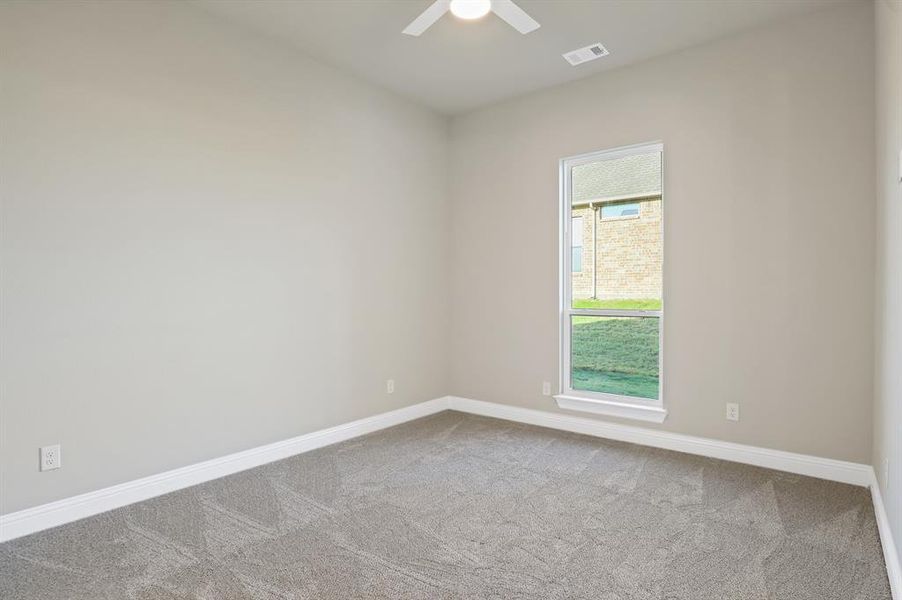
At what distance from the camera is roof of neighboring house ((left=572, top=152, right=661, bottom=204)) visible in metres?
3.79

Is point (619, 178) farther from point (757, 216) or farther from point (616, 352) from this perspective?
point (616, 352)

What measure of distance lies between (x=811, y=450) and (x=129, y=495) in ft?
13.3

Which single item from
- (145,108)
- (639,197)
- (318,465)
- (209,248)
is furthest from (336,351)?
(639,197)

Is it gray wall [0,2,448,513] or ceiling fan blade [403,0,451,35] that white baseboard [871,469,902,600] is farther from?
gray wall [0,2,448,513]

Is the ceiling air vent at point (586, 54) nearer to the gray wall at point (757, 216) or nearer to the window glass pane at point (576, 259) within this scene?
the gray wall at point (757, 216)

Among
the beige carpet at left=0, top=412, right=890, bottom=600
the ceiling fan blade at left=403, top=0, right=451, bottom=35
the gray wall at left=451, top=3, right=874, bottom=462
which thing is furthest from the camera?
the gray wall at left=451, top=3, right=874, bottom=462

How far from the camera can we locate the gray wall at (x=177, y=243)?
2.42m

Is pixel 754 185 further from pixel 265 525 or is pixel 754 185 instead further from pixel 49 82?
pixel 49 82

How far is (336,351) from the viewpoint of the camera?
3871 millimetres

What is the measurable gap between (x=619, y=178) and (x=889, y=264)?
6.41ft

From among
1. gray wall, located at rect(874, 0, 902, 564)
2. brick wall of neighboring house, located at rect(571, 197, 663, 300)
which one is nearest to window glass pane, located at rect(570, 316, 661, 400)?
brick wall of neighboring house, located at rect(571, 197, 663, 300)

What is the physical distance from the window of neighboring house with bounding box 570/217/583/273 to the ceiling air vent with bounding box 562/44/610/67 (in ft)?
3.97

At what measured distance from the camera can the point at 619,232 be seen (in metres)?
3.95

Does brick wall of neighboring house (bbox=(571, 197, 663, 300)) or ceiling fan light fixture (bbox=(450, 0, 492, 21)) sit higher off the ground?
ceiling fan light fixture (bbox=(450, 0, 492, 21))
